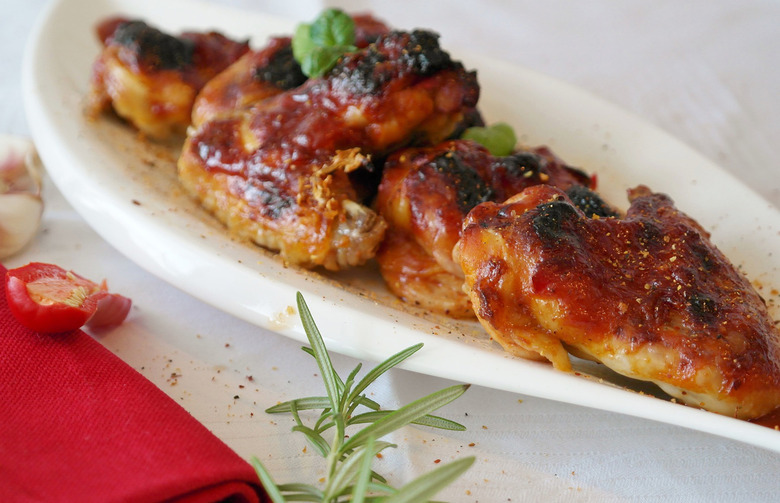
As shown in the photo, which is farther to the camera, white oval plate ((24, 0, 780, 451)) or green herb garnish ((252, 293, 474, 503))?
white oval plate ((24, 0, 780, 451))

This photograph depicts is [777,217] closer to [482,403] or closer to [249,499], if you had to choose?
[482,403]

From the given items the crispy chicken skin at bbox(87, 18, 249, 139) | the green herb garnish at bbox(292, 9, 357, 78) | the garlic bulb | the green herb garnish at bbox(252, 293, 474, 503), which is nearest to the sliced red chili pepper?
the garlic bulb

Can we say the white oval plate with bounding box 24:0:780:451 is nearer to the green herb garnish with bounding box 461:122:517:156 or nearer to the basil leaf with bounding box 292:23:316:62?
the green herb garnish with bounding box 461:122:517:156

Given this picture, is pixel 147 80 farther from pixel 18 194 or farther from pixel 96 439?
pixel 96 439

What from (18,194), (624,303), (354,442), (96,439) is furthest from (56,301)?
(624,303)

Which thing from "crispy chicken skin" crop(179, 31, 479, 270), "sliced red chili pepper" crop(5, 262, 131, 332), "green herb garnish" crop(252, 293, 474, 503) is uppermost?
"crispy chicken skin" crop(179, 31, 479, 270)

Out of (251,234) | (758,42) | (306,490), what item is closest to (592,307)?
(306,490)

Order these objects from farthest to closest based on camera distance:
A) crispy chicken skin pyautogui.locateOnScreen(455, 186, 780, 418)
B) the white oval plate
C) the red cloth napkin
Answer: the white oval plate, crispy chicken skin pyautogui.locateOnScreen(455, 186, 780, 418), the red cloth napkin
